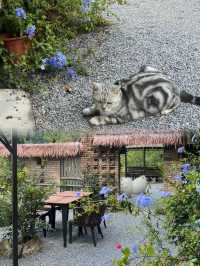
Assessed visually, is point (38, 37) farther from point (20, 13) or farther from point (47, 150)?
point (47, 150)

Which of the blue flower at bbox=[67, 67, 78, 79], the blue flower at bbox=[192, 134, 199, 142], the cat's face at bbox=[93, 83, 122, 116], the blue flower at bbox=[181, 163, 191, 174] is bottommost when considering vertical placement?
the blue flower at bbox=[181, 163, 191, 174]

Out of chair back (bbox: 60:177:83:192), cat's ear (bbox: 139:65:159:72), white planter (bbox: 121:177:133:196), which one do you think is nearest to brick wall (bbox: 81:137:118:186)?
chair back (bbox: 60:177:83:192)

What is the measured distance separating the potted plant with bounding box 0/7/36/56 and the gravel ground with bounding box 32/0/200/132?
21 cm

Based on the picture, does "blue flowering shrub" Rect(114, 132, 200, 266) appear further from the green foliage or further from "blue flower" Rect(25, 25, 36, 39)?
the green foliage

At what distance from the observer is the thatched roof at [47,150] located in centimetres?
487

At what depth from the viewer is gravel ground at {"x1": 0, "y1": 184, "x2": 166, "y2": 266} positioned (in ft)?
15.0

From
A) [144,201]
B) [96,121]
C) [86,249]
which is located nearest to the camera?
[96,121]

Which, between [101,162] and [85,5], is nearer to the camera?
[85,5]

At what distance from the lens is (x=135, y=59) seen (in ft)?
7.73

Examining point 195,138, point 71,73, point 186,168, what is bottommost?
point 186,168

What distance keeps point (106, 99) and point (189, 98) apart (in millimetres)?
312

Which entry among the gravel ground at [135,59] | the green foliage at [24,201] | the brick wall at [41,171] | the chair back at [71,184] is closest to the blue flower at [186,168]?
the gravel ground at [135,59]

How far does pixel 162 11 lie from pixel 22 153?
223cm

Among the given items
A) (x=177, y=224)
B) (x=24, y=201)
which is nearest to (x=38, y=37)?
(x=177, y=224)
